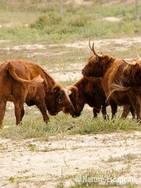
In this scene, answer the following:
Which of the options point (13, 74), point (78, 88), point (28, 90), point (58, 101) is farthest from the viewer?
point (78, 88)

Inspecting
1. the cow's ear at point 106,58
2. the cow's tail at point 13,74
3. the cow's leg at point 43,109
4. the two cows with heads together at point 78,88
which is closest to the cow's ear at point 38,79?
the two cows with heads together at point 78,88

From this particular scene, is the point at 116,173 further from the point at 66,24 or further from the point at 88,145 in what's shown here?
the point at 66,24

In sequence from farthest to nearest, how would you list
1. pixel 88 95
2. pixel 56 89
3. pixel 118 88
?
pixel 88 95, pixel 56 89, pixel 118 88

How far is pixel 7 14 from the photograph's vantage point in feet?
168

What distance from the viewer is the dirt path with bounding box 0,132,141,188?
9602 mm

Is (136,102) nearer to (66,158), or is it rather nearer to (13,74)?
(13,74)

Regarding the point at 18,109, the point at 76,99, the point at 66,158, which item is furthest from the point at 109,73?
the point at 66,158

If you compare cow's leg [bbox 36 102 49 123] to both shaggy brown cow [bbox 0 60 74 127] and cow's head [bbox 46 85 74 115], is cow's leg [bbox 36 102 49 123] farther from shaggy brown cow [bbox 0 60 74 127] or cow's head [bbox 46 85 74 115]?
cow's head [bbox 46 85 74 115]

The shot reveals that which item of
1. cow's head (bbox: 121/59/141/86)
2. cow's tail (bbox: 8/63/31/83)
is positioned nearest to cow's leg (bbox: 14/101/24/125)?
cow's tail (bbox: 8/63/31/83)

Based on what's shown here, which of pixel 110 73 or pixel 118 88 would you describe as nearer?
pixel 118 88

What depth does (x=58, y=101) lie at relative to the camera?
17.2m

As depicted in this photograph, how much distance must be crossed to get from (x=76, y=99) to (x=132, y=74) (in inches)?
127

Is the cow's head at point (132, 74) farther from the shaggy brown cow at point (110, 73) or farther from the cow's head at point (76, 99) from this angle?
the cow's head at point (76, 99)

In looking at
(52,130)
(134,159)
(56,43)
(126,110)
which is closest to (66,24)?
(56,43)
